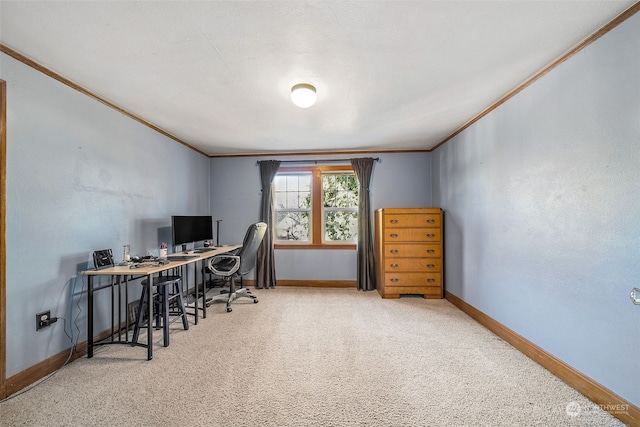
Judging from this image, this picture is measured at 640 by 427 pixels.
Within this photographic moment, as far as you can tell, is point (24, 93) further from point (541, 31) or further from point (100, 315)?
point (541, 31)

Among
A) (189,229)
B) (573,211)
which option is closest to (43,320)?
(189,229)

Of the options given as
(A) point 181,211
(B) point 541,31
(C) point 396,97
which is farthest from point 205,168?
(B) point 541,31

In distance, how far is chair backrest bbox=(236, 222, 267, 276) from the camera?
3476 millimetres

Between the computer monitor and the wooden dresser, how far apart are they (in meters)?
2.66

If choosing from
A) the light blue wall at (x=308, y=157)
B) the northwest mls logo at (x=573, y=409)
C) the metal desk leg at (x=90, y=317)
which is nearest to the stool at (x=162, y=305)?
the metal desk leg at (x=90, y=317)

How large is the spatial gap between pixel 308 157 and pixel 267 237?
1.53 m

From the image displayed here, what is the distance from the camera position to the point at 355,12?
55.8 inches

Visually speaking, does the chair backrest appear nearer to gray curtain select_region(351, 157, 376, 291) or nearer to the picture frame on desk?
the picture frame on desk

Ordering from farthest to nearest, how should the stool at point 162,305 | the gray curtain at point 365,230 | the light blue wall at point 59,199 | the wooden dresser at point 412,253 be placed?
the gray curtain at point 365,230 < the wooden dresser at point 412,253 < the stool at point 162,305 < the light blue wall at point 59,199

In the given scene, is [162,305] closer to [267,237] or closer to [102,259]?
[102,259]

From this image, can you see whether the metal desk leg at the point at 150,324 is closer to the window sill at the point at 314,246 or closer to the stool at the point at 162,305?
the stool at the point at 162,305

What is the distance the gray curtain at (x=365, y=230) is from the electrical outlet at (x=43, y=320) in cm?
354

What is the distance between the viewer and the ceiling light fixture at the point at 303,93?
215 cm

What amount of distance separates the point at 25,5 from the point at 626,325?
3.71 meters
